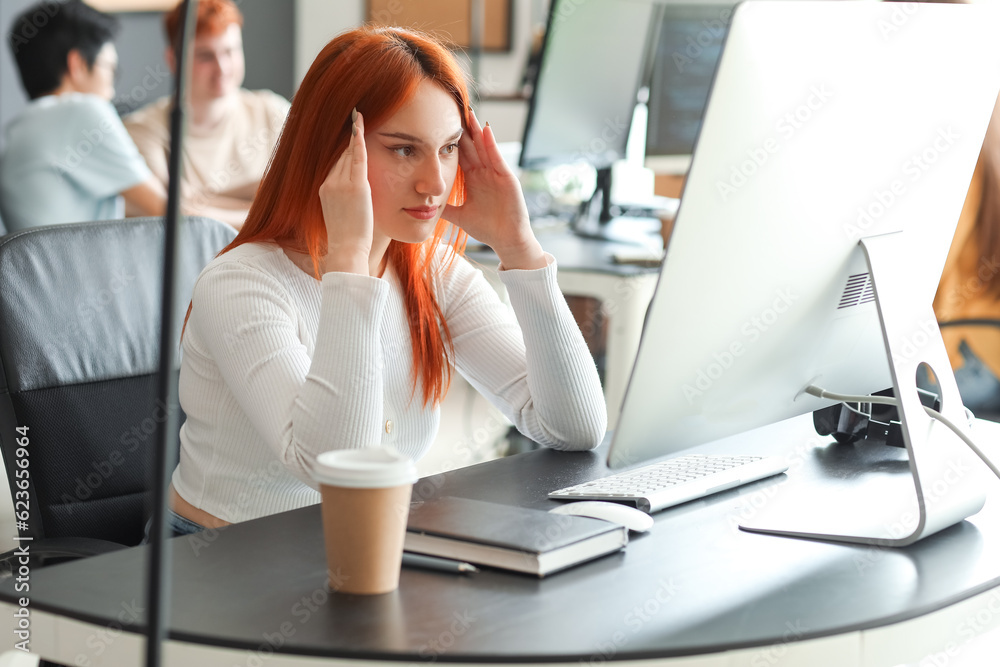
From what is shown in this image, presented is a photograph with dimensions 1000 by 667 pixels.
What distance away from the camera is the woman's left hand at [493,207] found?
4.46 ft

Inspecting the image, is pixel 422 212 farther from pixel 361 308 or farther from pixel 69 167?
pixel 69 167

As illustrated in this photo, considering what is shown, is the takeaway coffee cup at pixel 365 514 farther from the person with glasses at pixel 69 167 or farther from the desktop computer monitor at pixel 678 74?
the desktop computer monitor at pixel 678 74

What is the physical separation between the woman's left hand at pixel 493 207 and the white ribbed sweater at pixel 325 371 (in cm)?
3

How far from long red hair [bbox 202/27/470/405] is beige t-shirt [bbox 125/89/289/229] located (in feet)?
5.85

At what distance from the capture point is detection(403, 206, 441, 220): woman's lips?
4.18 feet

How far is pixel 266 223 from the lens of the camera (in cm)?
133

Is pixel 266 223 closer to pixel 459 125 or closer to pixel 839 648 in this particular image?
pixel 459 125

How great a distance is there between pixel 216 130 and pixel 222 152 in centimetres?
7

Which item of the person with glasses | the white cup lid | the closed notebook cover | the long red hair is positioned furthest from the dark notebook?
the person with glasses

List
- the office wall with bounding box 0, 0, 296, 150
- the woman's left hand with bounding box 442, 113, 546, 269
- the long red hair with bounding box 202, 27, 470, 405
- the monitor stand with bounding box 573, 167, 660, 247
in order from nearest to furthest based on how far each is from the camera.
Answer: the long red hair with bounding box 202, 27, 470, 405 < the woman's left hand with bounding box 442, 113, 546, 269 < the monitor stand with bounding box 573, 167, 660, 247 < the office wall with bounding box 0, 0, 296, 150

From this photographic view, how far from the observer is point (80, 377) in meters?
1.33

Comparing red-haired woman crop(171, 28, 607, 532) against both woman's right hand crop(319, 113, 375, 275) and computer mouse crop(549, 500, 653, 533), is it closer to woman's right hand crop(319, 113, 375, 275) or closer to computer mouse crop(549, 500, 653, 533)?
woman's right hand crop(319, 113, 375, 275)

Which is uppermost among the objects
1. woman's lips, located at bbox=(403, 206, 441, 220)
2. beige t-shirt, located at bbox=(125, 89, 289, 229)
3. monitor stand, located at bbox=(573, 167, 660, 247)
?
woman's lips, located at bbox=(403, 206, 441, 220)

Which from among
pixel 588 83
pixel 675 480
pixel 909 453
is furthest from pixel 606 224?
pixel 909 453
